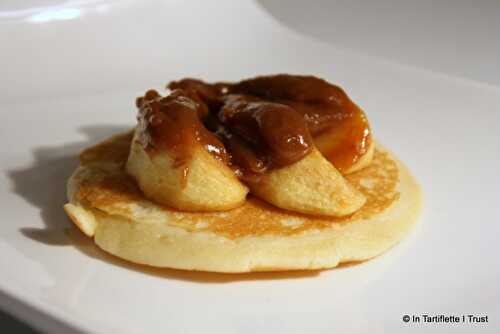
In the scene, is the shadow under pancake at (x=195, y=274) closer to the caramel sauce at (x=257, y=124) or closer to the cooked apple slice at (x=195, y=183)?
the cooked apple slice at (x=195, y=183)

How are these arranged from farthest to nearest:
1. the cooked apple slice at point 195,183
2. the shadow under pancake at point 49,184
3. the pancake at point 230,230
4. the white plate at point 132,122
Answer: the shadow under pancake at point 49,184 → the cooked apple slice at point 195,183 → the pancake at point 230,230 → the white plate at point 132,122

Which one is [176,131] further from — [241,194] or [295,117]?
[295,117]

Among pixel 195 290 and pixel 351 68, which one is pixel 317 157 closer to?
pixel 195 290

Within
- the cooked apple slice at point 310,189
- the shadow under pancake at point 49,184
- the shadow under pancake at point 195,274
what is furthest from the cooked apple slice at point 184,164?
the shadow under pancake at point 49,184

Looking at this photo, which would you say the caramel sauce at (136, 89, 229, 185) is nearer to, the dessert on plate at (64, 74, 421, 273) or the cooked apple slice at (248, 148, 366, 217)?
the dessert on plate at (64, 74, 421, 273)

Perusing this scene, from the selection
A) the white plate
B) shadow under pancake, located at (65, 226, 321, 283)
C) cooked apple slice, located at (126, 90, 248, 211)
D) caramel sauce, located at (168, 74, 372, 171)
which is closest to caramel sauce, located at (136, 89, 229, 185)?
cooked apple slice, located at (126, 90, 248, 211)

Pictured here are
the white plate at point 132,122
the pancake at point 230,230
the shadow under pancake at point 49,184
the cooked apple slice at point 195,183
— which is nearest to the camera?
the white plate at point 132,122

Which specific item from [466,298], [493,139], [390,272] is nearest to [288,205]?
[390,272]
